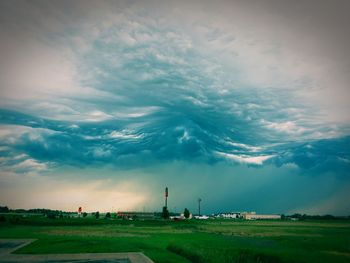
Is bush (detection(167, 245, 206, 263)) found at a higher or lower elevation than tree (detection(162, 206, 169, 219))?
lower

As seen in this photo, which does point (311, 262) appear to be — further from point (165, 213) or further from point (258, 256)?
point (165, 213)

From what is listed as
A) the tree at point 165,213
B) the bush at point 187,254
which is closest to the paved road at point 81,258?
the bush at point 187,254

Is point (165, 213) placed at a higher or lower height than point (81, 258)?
higher

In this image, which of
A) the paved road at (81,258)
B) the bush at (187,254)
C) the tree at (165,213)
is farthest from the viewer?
the tree at (165,213)

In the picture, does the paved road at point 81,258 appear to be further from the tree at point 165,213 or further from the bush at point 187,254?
the tree at point 165,213

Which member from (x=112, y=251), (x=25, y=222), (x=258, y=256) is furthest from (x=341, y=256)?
(x=25, y=222)

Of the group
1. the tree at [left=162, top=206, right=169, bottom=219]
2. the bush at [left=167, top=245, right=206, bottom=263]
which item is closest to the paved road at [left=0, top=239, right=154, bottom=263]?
the bush at [left=167, top=245, right=206, bottom=263]

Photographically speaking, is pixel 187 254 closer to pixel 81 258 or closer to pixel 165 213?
pixel 81 258

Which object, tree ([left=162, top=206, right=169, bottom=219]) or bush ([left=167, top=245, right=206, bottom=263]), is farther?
tree ([left=162, top=206, right=169, bottom=219])

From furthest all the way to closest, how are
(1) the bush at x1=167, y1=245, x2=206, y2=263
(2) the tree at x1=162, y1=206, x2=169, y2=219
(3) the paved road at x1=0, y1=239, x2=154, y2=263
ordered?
(2) the tree at x1=162, y1=206, x2=169, y2=219 → (1) the bush at x1=167, y1=245, x2=206, y2=263 → (3) the paved road at x1=0, y1=239, x2=154, y2=263

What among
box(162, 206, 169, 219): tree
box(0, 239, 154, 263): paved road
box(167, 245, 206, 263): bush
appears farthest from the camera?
box(162, 206, 169, 219): tree

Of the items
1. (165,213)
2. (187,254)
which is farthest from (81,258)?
(165,213)

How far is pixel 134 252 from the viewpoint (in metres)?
40.3

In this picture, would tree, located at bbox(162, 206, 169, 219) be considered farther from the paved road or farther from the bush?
the paved road
